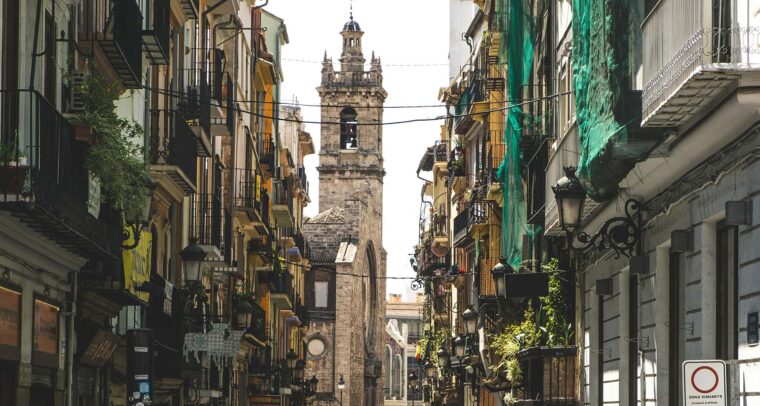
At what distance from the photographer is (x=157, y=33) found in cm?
2039

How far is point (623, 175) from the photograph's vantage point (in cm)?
1523

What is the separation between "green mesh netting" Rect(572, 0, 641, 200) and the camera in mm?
14375

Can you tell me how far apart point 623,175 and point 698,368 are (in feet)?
18.8

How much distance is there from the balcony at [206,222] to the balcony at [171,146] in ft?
18.2

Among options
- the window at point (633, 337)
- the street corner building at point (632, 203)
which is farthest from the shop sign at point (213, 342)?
the window at point (633, 337)

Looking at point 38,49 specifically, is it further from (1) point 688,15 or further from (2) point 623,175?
(1) point 688,15

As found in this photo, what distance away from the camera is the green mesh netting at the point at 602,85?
14.4m

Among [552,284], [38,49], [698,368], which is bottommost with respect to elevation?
[698,368]

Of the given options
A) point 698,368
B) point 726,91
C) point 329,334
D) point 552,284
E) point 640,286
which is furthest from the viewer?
point 329,334

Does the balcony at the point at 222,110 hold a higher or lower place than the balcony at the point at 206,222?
higher

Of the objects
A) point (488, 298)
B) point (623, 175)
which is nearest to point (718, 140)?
point (623, 175)

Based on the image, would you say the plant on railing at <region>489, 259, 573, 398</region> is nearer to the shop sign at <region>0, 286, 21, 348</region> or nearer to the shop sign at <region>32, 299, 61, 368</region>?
Answer: the shop sign at <region>32, 299, 61, 368</region>

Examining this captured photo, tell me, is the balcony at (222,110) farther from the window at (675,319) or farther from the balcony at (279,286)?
the window at (675,319)

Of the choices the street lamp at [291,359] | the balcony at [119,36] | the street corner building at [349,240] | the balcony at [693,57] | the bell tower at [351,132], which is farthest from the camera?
the bell tower at [351,132]
